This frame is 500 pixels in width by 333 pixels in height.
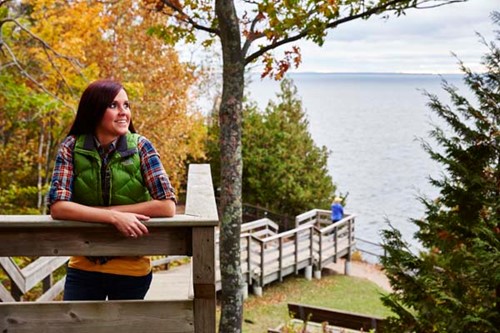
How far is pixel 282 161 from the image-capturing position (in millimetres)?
30125

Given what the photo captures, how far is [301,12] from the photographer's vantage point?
311 inches

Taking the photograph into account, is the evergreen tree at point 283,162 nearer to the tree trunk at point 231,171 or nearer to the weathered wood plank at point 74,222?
the tree trunk at point 231,171

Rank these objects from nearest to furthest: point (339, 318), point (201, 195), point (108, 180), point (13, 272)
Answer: point (108, 180) → point (201, 195) → point (13, 272) → point (339, 318)

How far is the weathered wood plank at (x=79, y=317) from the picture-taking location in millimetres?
2861

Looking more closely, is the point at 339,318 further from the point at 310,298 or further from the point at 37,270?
the point at 37,270

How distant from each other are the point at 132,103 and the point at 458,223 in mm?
11237

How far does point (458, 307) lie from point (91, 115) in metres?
3.68

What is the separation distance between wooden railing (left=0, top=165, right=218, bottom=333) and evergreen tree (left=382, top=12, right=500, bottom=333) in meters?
3.15

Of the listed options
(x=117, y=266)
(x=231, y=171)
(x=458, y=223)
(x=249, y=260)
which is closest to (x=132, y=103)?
(x=249, y=260)

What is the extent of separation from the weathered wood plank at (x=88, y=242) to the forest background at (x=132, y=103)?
621 centimetres

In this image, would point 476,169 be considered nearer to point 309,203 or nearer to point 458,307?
point 458,307

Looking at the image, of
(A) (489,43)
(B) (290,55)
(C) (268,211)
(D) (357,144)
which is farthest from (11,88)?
(D) (357,144)

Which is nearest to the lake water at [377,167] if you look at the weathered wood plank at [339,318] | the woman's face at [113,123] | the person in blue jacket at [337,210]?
the person in blue jacket at [337,210]

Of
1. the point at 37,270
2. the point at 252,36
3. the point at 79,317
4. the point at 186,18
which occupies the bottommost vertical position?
the point at 37,270
